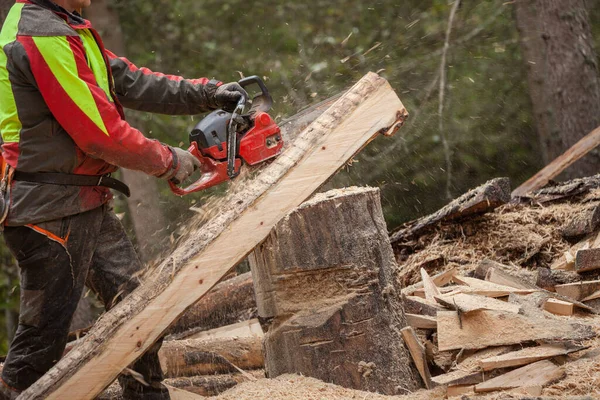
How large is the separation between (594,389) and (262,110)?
1.85m

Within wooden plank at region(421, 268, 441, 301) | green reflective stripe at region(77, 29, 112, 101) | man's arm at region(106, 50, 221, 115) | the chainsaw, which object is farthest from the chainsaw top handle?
wooden plank at region(421, 268, 441, 301)

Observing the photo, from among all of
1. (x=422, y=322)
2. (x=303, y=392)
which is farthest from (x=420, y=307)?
(x=303, y=392)

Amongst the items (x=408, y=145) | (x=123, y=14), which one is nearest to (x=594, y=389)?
(x=408, y=145)

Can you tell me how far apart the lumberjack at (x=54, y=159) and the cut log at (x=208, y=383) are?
598 mm

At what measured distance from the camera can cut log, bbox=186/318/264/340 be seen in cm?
417

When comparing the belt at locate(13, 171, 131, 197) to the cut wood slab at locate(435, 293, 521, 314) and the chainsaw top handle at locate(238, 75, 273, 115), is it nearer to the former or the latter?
the chainsaw top handle at locate(238, 75, 273, 115)

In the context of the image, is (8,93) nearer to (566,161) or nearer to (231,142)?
(231,142)

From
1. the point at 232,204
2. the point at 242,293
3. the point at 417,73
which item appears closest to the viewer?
the point at 232,204

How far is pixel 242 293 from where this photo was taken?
4.62 metres

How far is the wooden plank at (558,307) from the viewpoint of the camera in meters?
3.48

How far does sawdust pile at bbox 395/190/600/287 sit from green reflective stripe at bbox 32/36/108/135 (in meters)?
2.43

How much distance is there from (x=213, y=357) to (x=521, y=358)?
1799mm

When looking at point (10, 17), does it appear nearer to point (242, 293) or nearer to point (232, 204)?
point (232, 204)

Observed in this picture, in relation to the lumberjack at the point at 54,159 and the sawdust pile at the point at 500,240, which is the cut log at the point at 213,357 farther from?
the sawdust pile at the point at 500,240
